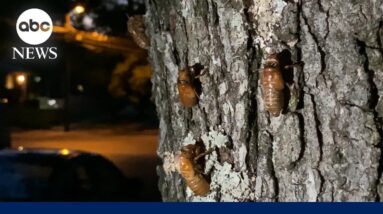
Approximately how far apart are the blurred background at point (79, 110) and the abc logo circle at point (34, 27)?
26cm

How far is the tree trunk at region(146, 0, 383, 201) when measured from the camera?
1.28 m

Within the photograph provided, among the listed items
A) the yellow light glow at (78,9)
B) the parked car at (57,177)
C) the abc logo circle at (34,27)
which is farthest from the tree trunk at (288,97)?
the yellow light glow at (78,9)

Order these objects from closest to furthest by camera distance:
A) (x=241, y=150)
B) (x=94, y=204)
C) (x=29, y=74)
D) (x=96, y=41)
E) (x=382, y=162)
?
(x=382, y=162)
(x=241, y=150)
(x=94, y=204)
(x=96, y=41)
(x=29, y=74)

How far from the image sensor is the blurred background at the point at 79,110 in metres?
5.72

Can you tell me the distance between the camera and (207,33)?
1418 millimetres

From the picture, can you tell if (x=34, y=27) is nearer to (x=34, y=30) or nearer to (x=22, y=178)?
(x=34, y=30)

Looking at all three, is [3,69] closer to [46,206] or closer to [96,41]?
[96,41]

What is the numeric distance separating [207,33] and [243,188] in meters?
0.31

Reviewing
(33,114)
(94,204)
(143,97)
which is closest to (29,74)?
(33,114)

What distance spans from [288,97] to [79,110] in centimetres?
2266

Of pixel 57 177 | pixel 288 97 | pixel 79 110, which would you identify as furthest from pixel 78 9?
pixel 288 97

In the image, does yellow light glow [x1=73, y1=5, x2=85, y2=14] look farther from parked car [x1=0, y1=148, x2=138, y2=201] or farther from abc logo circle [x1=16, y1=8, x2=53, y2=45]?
parked car [x1=0, y1=148, x2=138, y2=201]

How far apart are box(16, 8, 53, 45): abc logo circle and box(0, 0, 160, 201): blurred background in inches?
10.4

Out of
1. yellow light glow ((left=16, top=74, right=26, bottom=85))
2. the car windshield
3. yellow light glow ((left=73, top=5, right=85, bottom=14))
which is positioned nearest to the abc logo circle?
yellow light glow ((left=73, top=5, right=85, bottom=14))
